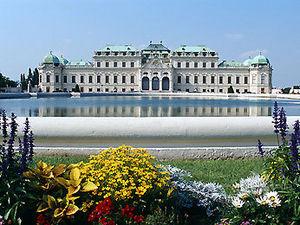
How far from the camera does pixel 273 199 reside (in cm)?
390

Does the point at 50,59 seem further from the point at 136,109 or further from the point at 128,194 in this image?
the point at 128,194

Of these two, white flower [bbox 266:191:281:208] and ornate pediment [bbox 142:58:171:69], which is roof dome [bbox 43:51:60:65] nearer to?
ornate pediment [bbox 142:58:171:69]

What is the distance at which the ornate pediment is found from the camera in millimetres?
113856

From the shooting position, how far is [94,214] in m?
4.10

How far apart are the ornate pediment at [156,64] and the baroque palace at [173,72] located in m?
0.38

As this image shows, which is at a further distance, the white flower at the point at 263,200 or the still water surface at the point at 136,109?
the still water surface at the point at 136,109

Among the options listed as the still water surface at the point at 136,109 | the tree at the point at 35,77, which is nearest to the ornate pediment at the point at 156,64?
the tree at the point at 35,77

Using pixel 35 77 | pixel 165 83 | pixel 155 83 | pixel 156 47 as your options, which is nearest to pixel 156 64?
pixel 155 83

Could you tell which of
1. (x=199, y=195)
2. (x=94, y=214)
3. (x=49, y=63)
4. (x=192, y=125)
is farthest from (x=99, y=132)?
(x=49, y=63)

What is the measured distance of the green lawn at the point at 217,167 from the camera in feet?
21.8

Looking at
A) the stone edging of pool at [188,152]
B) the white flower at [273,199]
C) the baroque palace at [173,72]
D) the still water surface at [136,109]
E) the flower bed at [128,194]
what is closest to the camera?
the white flower at [273,199]

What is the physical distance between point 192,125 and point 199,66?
366 ft

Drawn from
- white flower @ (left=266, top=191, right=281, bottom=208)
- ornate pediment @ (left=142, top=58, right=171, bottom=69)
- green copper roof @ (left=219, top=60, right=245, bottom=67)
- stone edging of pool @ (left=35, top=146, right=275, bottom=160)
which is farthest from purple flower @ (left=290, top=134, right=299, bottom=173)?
green copper roof @ (left=219, top=60, right=245, bottom=67)

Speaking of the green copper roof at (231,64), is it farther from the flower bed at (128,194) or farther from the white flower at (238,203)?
the white flower at (238,203)
